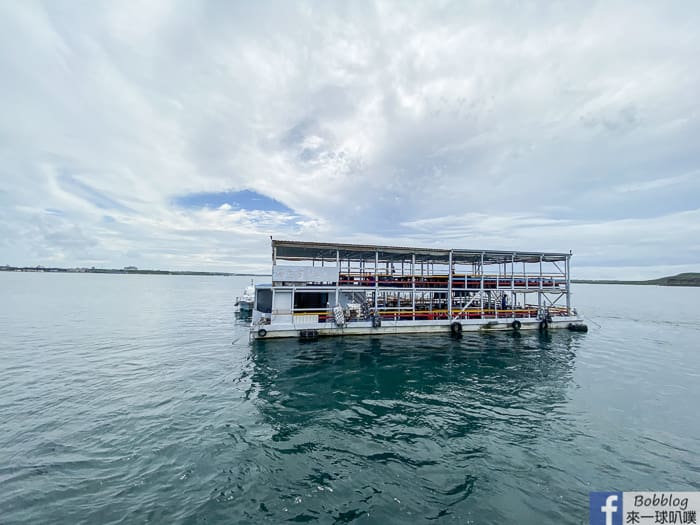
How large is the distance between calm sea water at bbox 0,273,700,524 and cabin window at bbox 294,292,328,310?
7.68 metres

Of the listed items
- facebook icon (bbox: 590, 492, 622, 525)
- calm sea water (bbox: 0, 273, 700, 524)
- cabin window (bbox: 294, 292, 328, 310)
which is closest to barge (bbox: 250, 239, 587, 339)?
cabin window (bbox: 294, 292, 328, 310)

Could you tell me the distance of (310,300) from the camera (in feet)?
90.5

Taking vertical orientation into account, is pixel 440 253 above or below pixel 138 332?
above

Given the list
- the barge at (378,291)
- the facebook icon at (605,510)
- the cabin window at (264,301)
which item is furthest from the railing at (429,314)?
the facebook icon at (605,510)

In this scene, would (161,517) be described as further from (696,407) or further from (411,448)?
(696,407)

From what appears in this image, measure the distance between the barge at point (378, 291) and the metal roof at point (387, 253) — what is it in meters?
0.09

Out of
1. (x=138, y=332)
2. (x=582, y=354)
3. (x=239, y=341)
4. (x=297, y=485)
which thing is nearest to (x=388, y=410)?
(x=297, y=485)

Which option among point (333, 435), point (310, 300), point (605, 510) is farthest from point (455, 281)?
point (605, 510)

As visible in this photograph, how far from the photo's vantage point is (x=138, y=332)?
26312mm

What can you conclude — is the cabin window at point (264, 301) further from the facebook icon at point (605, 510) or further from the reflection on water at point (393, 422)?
the facebook icon at point (605, 510)

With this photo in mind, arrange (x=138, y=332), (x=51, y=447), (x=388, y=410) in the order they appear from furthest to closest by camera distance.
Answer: (x=138, y=332) → (x=388, y=410) → (x=51, y=447)

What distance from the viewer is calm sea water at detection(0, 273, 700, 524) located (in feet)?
21.9

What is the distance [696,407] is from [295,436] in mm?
17243

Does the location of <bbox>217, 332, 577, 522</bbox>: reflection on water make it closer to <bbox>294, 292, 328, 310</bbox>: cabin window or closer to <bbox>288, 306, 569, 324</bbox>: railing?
<bbox>288, 306, 569, 324</bbox>: railing
